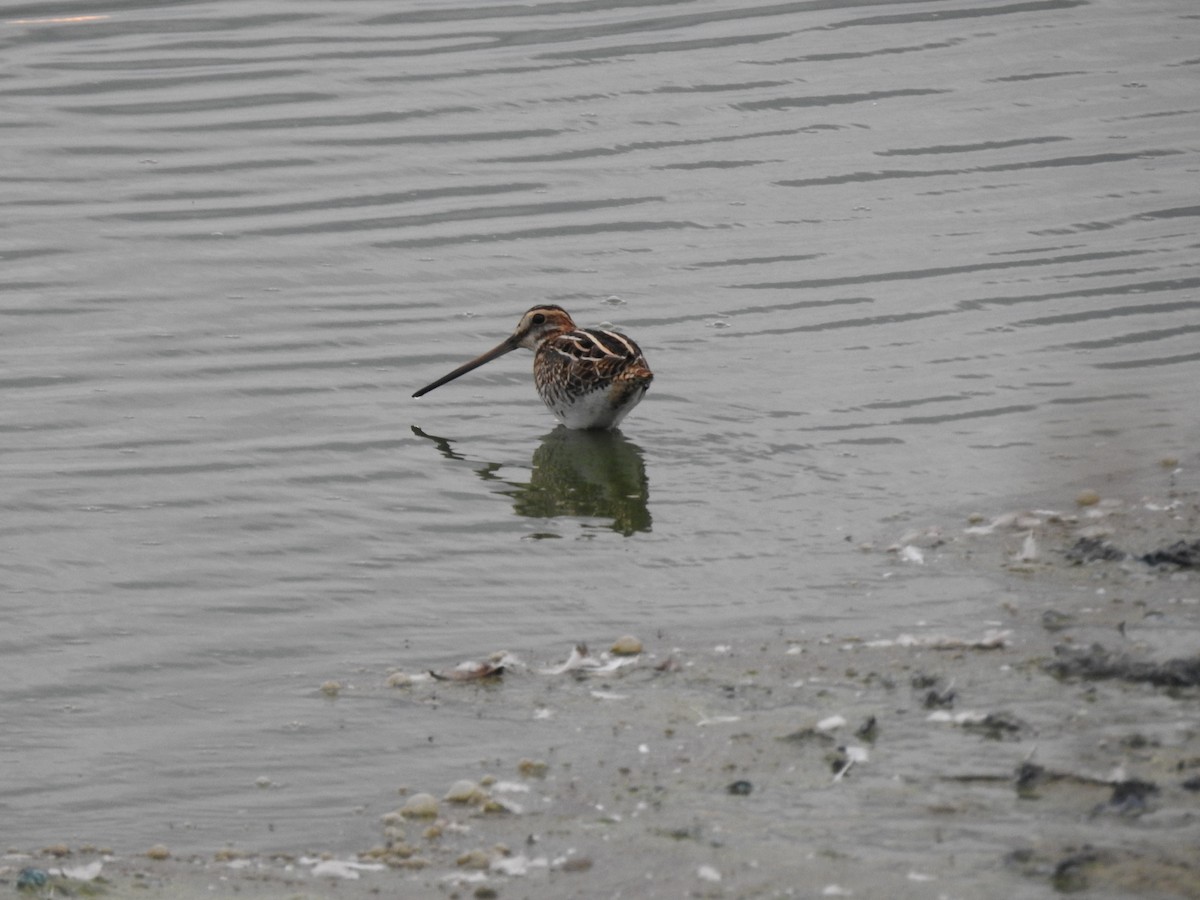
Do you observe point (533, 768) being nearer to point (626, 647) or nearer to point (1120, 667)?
point (626, 647)

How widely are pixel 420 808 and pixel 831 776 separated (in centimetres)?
120

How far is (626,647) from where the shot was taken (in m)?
6.94

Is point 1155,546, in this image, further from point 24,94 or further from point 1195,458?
point 24,94

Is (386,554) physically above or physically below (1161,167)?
below

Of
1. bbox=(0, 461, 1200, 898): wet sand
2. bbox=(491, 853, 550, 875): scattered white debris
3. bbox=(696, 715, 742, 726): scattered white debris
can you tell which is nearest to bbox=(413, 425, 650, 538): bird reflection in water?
bbox=(0, 461, 1200, 898): wet sand

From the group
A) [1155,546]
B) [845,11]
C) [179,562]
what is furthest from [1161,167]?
[179,562]

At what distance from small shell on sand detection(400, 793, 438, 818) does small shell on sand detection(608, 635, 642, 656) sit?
4.34 feet

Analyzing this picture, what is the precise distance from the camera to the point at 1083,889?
4.63 m

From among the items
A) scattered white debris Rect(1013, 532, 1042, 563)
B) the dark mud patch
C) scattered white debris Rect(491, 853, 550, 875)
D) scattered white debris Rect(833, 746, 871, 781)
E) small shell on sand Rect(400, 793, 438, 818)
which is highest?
the dark mud patch

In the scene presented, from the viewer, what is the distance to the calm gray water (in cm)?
720

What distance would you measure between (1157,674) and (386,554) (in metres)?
3.52

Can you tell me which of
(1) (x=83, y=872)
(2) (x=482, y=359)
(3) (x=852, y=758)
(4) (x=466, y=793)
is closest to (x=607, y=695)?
(4) (x=466, y=793)

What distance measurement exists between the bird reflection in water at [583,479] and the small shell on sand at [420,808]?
2902 millimetres

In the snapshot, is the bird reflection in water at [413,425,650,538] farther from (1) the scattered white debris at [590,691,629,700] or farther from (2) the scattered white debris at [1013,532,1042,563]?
(1) the scattered white debris at [590,691,629,700]
